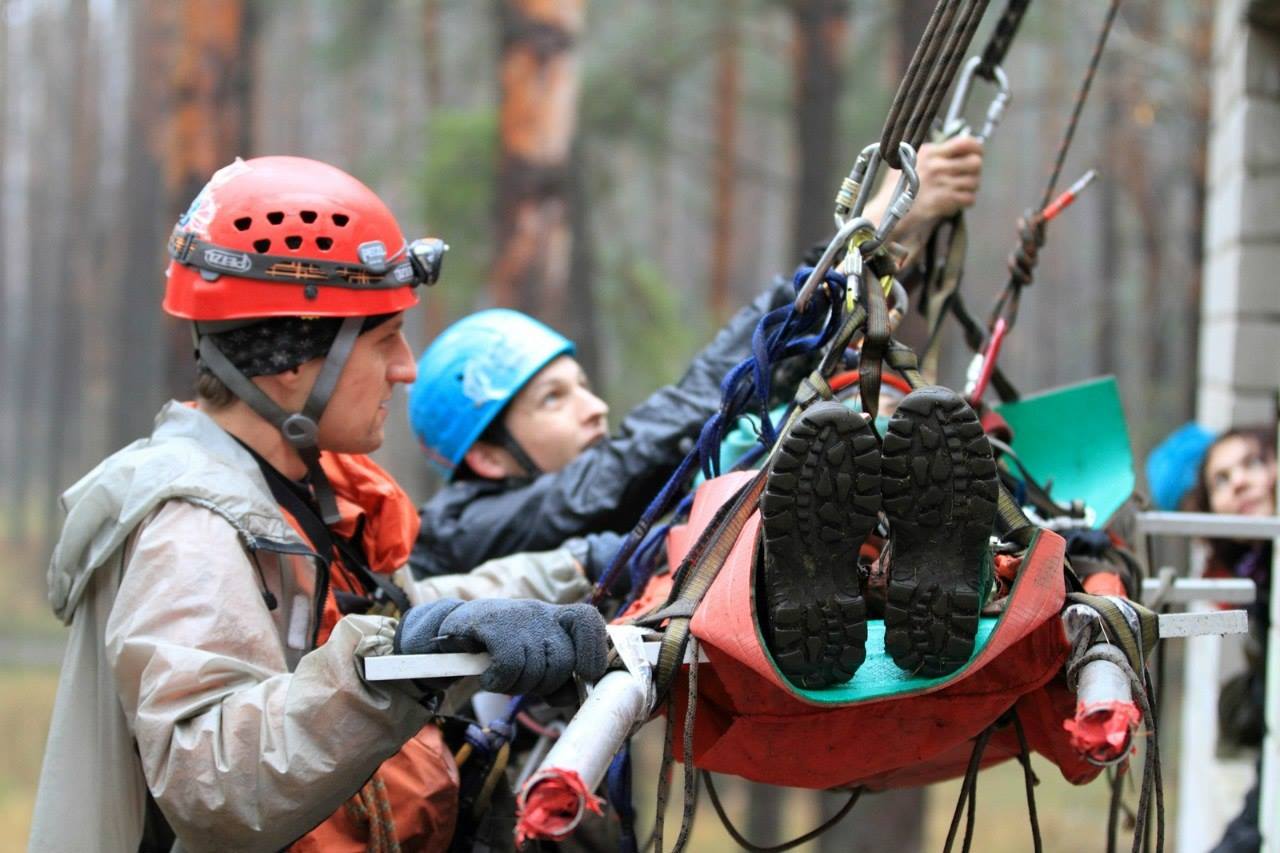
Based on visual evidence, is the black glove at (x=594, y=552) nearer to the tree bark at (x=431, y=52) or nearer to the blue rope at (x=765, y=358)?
the blue rope at (x=765, y=358)

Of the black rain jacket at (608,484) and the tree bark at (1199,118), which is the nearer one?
the black rain jacket at (608,484)

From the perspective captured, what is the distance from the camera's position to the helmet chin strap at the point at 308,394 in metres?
2.96

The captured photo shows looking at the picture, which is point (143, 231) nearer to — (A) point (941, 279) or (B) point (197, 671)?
(A) point (941, 279)

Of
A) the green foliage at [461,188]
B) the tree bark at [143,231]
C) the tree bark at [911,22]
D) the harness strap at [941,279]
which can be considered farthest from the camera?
the tree bark at [143,231]

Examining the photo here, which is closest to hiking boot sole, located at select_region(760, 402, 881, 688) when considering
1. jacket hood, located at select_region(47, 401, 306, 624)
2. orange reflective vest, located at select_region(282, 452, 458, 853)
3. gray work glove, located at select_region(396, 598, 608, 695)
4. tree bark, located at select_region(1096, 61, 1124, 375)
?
gray work glove, located at select_region(396, 598, 608, 695)

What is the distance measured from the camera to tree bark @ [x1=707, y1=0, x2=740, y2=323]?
19.1 meters

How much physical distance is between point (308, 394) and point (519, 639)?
0.99 m

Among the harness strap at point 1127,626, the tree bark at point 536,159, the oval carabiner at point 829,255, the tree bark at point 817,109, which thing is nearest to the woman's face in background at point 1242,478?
the harness strap at point 1127,626

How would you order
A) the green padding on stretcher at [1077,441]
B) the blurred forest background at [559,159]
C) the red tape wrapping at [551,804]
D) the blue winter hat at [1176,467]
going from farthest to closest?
1. the blurred forest background at [559,159]
2. the blue winter hat at [1176,467]
3. the green padding on stretcher at [1077,441]
4. the red tape wrapping at [551,804]

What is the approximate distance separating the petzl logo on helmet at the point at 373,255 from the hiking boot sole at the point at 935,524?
51.3 inches

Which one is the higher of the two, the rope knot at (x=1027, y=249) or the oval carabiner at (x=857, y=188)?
the oval carabiner at (x=857, y=188)

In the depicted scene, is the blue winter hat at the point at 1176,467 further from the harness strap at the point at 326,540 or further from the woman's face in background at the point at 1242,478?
the harness strap at the point at 326,540

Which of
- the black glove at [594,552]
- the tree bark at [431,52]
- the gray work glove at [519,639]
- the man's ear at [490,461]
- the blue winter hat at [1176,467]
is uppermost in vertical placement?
the tree bark at [431,52]

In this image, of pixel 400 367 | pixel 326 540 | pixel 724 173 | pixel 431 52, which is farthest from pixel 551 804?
pixel 431 52
